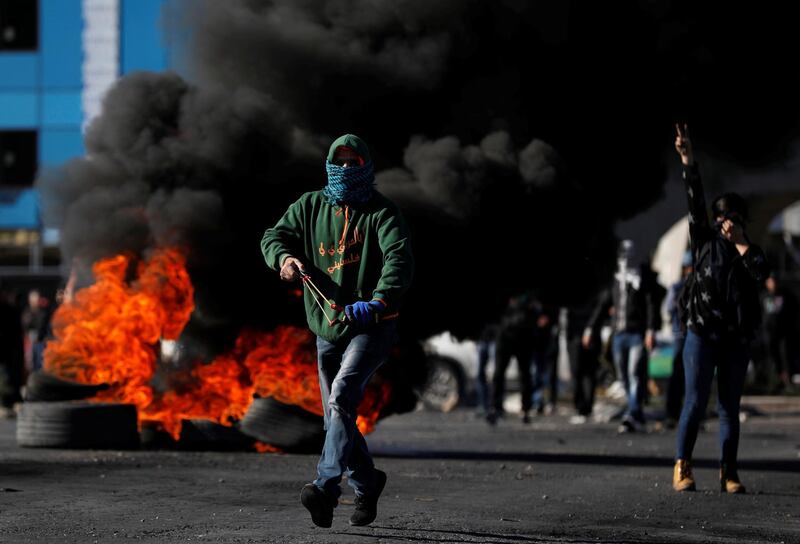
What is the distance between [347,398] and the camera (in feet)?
21.3

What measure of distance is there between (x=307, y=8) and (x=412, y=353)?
339cm

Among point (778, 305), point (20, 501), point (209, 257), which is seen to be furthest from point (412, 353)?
point (778, 305)

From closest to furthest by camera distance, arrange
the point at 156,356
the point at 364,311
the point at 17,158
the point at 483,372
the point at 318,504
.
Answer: the point at 318,504, the point at 364,311, the point at 156,356, the point at 483,372, the point at 17,158

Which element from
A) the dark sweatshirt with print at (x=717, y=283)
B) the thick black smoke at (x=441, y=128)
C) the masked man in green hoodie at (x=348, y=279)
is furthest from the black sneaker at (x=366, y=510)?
A: the thick black smoke at (x=441, y=128)

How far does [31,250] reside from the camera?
106ft

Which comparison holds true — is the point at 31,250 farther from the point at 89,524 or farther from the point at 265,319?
the point at 89,524

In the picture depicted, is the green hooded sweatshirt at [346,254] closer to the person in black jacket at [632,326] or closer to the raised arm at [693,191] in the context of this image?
the raised arm at [693,191]

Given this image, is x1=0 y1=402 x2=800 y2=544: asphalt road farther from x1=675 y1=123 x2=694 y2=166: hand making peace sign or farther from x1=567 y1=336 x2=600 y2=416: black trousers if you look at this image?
x1=567 y1=336 x2=600 y2=416: black trousers

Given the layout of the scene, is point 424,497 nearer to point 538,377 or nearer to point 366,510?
point 366,510

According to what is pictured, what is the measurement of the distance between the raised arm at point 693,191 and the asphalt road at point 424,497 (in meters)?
1.61

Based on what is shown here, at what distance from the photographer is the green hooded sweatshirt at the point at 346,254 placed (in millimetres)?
6582

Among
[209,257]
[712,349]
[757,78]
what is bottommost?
[712,349]

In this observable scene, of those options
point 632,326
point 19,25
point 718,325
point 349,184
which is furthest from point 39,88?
point 349,184

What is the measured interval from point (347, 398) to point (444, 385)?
1300 cm
